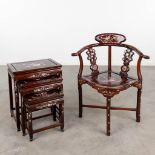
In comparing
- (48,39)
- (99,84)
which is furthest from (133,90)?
(48,39)

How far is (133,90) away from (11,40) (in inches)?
95.7

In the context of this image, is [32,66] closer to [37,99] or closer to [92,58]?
[37,99]

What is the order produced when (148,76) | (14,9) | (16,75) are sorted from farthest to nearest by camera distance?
(14,9)
(148,76)
(16,75)

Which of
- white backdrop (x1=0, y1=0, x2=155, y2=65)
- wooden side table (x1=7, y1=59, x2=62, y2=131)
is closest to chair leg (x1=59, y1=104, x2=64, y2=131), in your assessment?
wooden side table (x1=7, y1=59, x2=62, y2=131)

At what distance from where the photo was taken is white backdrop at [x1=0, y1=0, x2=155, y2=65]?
185 inches

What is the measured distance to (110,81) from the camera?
2539 mm

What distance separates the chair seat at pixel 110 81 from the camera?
7.91 ft

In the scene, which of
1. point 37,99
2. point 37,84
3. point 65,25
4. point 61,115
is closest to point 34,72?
point 37,84

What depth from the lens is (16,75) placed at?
87.1 inches

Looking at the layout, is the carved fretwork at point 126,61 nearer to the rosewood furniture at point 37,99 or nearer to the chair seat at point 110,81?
the chair seat at point 110,81

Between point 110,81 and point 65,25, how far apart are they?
2.56 metres

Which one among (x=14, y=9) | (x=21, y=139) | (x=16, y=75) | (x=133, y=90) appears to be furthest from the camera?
(x=14, y=9)

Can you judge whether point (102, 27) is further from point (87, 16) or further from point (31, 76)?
point (31, 76)

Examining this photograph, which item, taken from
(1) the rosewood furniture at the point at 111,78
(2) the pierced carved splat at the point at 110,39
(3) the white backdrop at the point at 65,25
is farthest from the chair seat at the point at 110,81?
(3) the white backdrop at the point at 65,25
